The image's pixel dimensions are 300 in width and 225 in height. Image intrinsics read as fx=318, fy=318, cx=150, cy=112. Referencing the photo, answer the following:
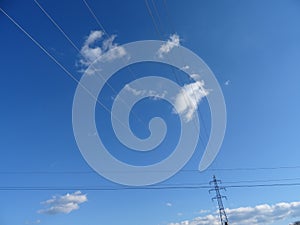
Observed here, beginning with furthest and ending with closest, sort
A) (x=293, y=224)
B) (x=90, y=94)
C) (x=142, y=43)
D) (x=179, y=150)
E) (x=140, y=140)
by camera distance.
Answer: (x=293, y=224)
(x=179, y=150)
(x=140, y=140)
(x=142, y=43)
(x=90, y=94)

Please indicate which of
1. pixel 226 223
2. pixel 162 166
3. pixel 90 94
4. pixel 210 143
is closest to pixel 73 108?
pixel 90 94

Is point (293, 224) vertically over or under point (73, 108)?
over

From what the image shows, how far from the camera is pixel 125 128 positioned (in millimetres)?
20016

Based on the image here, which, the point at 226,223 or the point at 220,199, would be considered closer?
the point at 226,223

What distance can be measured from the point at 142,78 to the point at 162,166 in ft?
22.2

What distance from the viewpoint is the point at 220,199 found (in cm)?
5362

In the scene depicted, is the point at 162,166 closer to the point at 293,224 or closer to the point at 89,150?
the point at 89,150

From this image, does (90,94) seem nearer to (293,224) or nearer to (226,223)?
(226,223)

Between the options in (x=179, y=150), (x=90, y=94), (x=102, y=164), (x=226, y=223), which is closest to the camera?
(x=90, y=94)

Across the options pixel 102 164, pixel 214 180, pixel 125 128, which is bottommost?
pixel 102 164

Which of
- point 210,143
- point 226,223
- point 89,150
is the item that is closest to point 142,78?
point 89,150

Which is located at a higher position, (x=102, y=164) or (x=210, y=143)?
(x=210, y=143)

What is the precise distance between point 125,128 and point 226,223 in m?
31.5

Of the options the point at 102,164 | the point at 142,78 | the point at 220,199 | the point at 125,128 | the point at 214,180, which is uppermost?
the point at 214,180
